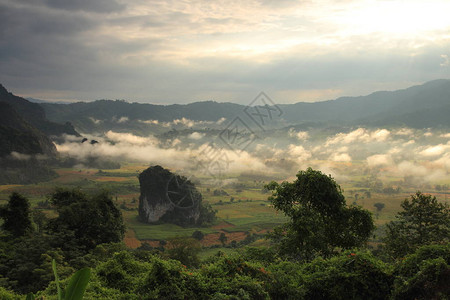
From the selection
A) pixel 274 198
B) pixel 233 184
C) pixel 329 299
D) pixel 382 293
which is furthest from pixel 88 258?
pixel 233 184

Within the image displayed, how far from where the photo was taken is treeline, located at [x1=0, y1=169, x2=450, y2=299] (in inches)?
480

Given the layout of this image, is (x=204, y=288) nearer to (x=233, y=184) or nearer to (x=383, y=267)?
(x=383, y=267)

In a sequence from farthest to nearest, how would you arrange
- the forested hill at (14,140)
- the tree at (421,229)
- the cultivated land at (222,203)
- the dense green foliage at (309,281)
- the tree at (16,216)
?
the forested hill at (14,140) < the cultivated land at (222,203) < the tree at (16,216) < the tree at (421,229) < the dense green foliage at (309,281)

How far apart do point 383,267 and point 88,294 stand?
1263cm

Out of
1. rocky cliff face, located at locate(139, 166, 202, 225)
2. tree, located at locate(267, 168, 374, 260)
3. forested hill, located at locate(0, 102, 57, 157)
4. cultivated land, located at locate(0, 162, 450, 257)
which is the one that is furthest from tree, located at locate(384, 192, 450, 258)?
forested hill, located at locate(0, 102, 57, 157)

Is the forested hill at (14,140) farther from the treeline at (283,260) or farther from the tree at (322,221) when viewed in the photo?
the tree at (322,221)

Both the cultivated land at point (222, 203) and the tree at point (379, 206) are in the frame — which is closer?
the cultivated land at point (222, 203)

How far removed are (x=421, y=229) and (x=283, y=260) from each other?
1195 cm

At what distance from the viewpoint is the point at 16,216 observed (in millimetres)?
33844

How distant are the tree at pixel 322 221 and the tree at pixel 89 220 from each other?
21.9 m

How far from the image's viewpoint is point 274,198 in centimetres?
2059

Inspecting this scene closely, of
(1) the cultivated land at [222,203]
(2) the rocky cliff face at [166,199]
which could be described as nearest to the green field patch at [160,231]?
(1) the cultivated land at [222,203]

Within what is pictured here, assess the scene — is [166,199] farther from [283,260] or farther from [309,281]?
[309,281]

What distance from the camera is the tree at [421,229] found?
2222 centimetres
